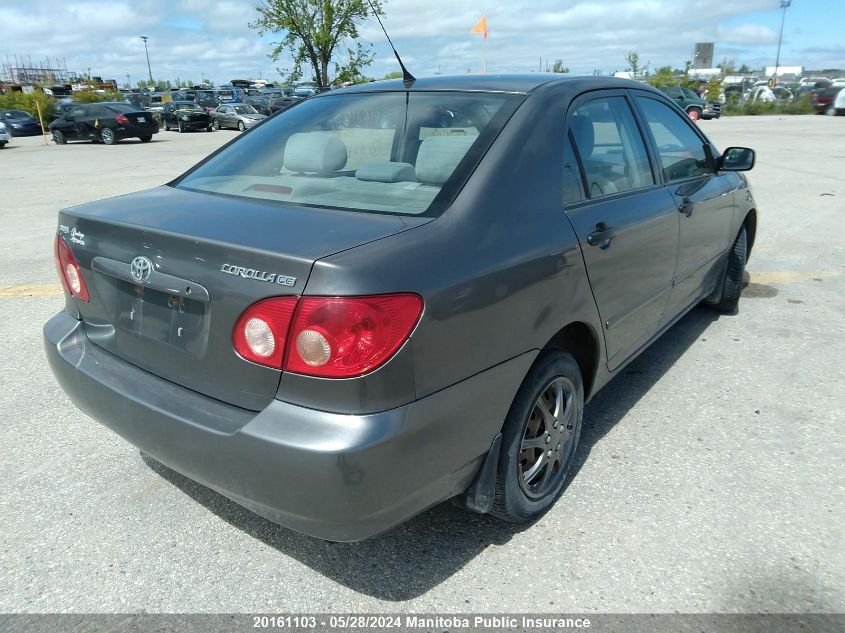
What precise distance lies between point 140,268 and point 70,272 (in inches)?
23.4

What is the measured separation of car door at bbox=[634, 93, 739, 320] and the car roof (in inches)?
17.5

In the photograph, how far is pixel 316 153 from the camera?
293 cm

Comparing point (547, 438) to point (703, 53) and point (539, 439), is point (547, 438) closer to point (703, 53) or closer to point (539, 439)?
point (539, 439)

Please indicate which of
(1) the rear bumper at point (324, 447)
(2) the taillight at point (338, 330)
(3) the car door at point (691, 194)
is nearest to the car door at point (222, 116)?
(3) the car door at point (691, 194)

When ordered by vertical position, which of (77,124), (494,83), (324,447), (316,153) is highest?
(494,83)

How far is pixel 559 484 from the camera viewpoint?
281 centimetres

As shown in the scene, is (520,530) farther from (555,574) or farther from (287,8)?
(287,8)

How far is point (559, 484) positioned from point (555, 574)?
1.54 feet

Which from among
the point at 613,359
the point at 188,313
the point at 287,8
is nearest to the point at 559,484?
the point at 613,359

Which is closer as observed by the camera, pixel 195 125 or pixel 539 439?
pixel 539 439

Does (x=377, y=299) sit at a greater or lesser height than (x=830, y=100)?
greater

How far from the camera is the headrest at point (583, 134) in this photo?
2.85 metres

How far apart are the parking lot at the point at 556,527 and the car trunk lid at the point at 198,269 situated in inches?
28.9

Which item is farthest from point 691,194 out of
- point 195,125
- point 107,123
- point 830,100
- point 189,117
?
point 830,100
